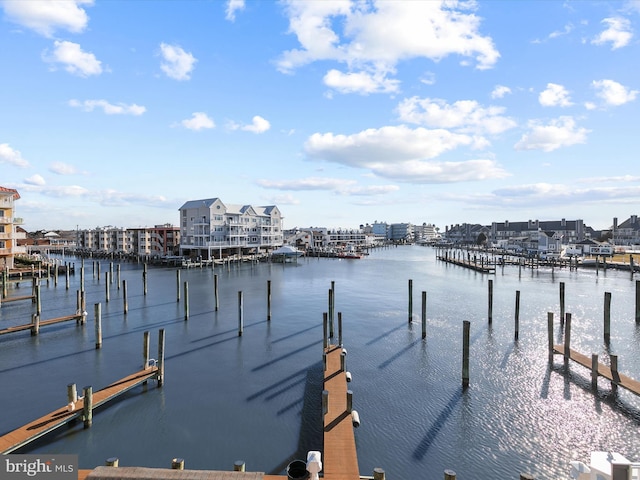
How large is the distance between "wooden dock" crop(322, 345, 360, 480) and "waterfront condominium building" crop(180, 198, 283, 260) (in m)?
74.3

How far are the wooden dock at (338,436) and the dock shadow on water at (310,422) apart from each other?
0.96 m

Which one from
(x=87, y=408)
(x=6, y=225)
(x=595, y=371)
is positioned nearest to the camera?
(x=87, y=408)

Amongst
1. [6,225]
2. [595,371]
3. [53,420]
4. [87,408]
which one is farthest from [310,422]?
[6,225]

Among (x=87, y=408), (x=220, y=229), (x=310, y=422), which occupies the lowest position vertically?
(x=310, y=422)

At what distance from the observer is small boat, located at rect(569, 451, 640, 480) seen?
782 cm

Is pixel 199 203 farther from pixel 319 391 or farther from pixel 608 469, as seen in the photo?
pixel 608 469

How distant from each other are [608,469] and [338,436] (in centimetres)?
819

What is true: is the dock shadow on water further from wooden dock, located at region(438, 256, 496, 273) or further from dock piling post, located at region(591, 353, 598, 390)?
wooden dock, located at region(438, 256, 496, 273)

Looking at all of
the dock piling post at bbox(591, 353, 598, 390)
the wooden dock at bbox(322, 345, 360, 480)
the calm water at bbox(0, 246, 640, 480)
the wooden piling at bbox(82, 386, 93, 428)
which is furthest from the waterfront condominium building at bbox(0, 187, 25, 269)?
the dock piling post at bbox(591, 353, 598, 390)

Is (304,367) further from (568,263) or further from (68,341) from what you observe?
(568,263)

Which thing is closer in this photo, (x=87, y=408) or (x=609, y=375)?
(x=87, y=408)

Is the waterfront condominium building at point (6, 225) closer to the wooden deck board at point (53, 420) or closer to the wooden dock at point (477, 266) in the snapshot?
the wooden deck board at point (53, 420)

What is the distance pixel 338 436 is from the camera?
13.5m

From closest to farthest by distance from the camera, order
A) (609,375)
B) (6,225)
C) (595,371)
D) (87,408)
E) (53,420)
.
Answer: (53,420) → (87,408) → (609,375) → (595,371) → (6,225)
